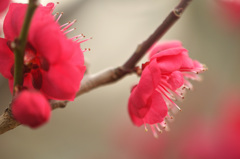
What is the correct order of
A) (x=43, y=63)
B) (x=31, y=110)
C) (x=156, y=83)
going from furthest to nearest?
(x=156, y=83) < (x=43, y=63) < (x=31, y=110)

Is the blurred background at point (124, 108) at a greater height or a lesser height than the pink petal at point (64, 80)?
lesser

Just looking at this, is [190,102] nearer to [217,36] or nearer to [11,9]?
[217,36]

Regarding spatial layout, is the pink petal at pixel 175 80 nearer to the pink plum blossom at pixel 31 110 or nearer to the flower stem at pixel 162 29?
the flower stem at pixel 162 29

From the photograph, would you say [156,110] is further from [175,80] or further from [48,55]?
[48,55]

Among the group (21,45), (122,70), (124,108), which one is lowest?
(124,108)

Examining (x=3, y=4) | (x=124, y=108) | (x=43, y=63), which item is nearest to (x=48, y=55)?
(x=43, y=63)

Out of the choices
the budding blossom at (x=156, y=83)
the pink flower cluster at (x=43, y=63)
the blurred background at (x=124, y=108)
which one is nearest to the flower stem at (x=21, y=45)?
the pink flower cluster at (x=43, y=63)
